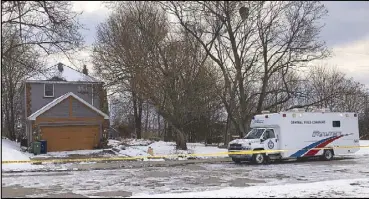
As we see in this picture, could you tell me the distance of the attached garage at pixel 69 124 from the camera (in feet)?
128

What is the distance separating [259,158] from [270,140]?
1.34 metres

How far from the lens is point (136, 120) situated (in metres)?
58.5

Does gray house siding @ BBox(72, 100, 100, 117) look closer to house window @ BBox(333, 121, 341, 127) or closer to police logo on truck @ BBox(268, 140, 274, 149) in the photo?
police logo on truck @ BBox(268, 140, 274, 149)

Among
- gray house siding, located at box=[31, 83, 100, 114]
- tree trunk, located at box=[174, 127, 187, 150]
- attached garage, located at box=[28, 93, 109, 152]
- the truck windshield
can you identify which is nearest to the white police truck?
the truck windshield

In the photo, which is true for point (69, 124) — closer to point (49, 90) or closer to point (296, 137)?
point (49, 90)


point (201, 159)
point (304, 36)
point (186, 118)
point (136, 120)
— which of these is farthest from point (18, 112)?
point (304, 36)

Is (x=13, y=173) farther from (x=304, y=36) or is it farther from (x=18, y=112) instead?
(x=18, y=112)

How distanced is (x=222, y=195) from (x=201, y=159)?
16.4 metres

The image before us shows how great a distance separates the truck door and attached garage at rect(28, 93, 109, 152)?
18336 mm

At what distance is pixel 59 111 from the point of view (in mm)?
39844

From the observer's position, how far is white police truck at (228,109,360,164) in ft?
88.1

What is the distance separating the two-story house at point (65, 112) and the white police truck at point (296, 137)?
14570 mm

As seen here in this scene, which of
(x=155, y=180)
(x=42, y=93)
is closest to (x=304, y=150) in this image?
(x=155, y=180)

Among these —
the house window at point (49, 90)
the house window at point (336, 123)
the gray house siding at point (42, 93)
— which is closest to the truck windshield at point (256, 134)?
the house window at point (336, 123)
